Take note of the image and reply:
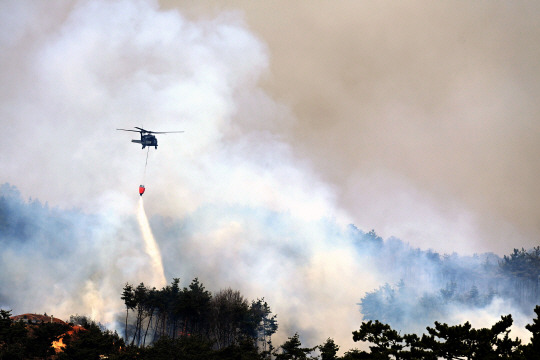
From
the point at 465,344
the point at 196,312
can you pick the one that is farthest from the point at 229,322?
the point at 465,344

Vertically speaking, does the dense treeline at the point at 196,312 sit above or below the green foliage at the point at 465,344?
above

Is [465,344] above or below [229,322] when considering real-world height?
below

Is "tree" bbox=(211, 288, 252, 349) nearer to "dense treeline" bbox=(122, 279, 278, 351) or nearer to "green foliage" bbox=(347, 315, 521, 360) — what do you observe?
"dense treeline" bbox=(122, 279, 278, 351)

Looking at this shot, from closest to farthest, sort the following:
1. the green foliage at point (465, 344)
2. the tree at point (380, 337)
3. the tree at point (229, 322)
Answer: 1. the green foliage at point (465, 344)
2. the tree at point (380, 337)
3. the tree at point (229, 322)

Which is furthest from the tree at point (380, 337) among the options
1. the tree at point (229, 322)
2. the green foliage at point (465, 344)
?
the tree at point (229, 322)

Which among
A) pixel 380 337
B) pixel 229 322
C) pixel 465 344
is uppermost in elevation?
pixel 229 322

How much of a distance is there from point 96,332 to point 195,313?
144 ft

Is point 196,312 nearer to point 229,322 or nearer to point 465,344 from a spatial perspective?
point 229,322

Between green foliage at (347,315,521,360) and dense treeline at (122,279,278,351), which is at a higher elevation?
dense treeline at (122,279,278,351)

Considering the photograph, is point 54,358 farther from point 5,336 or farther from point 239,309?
point 239,309

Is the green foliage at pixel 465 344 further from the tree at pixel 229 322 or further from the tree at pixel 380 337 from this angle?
the tree at pixel 229 322

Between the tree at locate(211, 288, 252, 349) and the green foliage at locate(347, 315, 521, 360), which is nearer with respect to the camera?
the green foliage at locate(347, 315, 521, 360)

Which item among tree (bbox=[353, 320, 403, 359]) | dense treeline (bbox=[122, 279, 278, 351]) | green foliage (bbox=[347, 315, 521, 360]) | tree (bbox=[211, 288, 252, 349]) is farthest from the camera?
→ tree (bbox=[211, 288, 252, 349])

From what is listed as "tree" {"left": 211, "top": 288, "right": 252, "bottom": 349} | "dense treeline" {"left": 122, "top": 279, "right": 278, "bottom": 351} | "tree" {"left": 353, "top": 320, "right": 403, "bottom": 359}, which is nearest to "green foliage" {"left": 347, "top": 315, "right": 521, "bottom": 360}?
"tree" {"left": 353, "top": 320, "right": 403, "bottom": 359}
